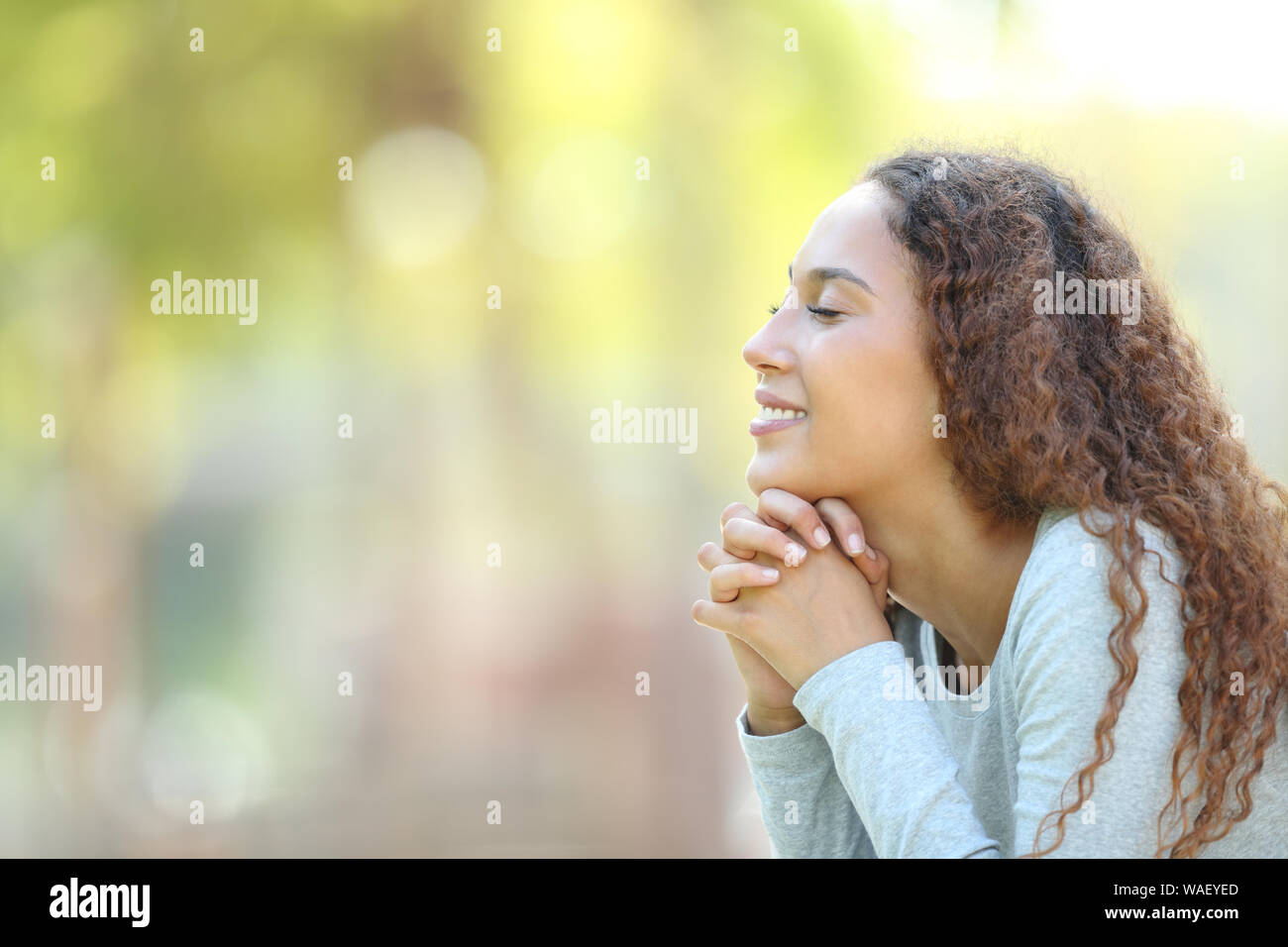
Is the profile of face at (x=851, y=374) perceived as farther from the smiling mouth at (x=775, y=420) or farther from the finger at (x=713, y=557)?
the finger at (x=713, y=557)

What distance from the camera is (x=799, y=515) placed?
1.42 metres

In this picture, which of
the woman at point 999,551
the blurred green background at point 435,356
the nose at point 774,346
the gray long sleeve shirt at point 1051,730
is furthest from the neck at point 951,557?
the blurred green background at point 435,356

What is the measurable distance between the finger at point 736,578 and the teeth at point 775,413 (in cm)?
20

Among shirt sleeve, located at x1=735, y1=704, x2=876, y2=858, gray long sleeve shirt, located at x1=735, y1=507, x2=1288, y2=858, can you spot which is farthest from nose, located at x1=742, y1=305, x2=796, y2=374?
shirt sleeve, located at x1=735, y1=704, x2=876, y2=858

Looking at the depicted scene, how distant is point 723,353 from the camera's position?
4844 mm

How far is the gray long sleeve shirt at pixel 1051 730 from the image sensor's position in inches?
44.1

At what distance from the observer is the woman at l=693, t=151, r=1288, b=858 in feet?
3.77

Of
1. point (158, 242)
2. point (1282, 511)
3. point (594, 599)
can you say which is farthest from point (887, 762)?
point (158, 242)

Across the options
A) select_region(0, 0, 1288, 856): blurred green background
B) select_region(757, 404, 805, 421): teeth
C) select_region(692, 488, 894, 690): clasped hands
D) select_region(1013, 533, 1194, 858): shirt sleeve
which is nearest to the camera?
select_region(1013, 533, 1194, 858): shirt sleeve

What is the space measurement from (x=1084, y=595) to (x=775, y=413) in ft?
1.57

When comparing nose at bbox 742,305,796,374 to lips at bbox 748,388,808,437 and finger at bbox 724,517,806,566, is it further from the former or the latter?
finger at bbox 724,517,806,566

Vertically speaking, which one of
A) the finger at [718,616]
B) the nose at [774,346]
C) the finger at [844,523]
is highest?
the nose at [774,346]

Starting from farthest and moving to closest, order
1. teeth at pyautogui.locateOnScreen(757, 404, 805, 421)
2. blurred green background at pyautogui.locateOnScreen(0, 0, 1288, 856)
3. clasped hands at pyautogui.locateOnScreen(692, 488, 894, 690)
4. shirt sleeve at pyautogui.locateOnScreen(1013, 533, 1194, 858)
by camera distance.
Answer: blurred green background at pyautogui.locateOnScreen(0, 0, 1288, 856) → teeth at pyautogui.locateOnScreen(757, 404, 805, 421) → clasped hands at pyautogui.locateOnScreen(692, 488, 894, 690) → shirt sleeve at pyautogui.locateOnScreen(1013, 533, 1194, 858)
